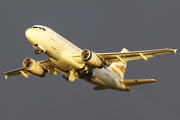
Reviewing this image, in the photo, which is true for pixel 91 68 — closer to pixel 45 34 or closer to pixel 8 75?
pixel 45 34

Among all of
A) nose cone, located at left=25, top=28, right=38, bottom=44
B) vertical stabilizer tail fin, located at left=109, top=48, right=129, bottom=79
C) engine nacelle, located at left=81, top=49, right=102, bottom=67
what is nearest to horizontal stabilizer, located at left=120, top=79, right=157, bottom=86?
vertical stabilizer tail fin, located at left=109, top=48, right=129, bottom=79

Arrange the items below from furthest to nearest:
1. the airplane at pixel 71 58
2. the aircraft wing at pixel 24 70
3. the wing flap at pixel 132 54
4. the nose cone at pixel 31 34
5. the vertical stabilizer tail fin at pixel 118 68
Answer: the vertical stabilizer tail fin at pixel 118 68 → the aircraft wing at pixel 24 70 → the airplane at pixel 71 58 → the nose cone at pixel 31 34 → the wing flap at pixel 132 54

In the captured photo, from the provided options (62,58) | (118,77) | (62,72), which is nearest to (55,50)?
(62,58)

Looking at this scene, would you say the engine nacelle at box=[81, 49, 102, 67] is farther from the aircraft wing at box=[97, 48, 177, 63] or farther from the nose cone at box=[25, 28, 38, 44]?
the nose cone at box=[25, 28, 38, 44]

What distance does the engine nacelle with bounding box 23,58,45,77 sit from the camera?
51.4 metres

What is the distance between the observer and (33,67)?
51438 millimetres

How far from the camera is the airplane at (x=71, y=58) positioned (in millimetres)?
Result: 45281

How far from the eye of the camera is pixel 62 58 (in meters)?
46.4

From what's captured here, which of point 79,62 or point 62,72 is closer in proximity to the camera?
point 79,62

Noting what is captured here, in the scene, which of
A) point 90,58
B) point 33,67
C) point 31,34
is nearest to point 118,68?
point 90,58

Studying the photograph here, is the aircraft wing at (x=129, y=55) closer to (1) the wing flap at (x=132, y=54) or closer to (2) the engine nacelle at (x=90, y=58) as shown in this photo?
(1) the wing flap at (x=132, y=54)

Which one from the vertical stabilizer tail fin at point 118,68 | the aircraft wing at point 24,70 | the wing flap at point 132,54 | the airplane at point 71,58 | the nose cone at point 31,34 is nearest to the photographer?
the wing flap at point 132,54

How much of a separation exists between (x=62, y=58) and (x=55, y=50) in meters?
1.59

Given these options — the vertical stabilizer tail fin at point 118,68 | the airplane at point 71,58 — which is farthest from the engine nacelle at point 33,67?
the vertical stabilizer tail fin at point 118,68
